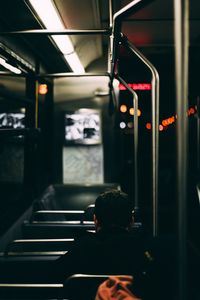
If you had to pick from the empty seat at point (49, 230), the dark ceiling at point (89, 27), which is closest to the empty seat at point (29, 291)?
the empty seat at point (49, 230)

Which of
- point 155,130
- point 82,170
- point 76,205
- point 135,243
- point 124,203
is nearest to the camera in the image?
point 135,243

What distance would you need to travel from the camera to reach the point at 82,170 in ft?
20.8

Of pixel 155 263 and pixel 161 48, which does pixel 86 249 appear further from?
pixel 161 48

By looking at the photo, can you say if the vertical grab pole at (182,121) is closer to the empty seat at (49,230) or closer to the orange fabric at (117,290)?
the orange fabric at (117,290)

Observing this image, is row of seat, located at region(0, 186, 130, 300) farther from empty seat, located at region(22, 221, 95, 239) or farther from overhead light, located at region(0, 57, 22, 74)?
overhead light, located at region(0, 57, 22, 74)

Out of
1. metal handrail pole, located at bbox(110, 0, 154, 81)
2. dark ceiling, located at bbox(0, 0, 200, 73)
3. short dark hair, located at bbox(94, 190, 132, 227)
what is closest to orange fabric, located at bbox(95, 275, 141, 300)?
short dark hair, located at bbox(94, 190, 132, 227)

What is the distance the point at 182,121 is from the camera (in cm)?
115

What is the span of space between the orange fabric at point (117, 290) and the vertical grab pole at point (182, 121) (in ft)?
0.89

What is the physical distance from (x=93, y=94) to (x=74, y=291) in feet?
15.0

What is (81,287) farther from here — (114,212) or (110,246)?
(114,212)

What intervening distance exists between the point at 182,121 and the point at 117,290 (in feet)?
2.14

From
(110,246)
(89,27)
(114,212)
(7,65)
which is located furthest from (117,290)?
(89,27)

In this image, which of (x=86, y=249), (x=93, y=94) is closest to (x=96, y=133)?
(x=93, y=94)

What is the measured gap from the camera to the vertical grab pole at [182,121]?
1128mm
